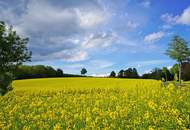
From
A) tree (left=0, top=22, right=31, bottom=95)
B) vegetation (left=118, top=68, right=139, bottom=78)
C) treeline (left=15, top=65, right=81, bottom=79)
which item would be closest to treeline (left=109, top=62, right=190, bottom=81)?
vegetation (left=118, top=68, right=139, bottom=78)

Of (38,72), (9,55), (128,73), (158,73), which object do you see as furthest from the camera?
(128,73)

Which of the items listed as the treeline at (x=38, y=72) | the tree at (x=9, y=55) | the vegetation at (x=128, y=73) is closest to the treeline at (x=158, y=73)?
the vegetation at (x=128, y=73)

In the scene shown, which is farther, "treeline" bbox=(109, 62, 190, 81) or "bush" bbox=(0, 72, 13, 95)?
"treeline" bbox=(109, 62, 190, 81)

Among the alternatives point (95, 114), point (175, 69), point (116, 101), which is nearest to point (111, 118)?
point (95, 114)

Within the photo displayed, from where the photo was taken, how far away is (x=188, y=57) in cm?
9081

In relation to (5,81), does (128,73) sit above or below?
above

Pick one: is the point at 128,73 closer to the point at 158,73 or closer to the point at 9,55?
the point at 158,73

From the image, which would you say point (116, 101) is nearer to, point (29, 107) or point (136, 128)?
point (29, 107)

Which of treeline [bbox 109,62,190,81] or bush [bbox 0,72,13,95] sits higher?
treeline [bbox 109,62,190,81]

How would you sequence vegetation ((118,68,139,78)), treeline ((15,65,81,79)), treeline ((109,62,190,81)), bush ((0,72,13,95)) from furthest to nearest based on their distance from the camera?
vegetation ((118,68,139,78))
treeline ((109,62,190,81))
treeline ((15,65,81,79))
bush ((0,72,13,95))

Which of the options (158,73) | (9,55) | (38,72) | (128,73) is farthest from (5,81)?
(128,73)

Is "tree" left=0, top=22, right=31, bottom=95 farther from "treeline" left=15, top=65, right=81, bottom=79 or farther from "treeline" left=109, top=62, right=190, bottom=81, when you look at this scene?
"treeline" left=109, top=62, right=190, bottom=81

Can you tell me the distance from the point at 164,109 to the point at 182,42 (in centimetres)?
7999

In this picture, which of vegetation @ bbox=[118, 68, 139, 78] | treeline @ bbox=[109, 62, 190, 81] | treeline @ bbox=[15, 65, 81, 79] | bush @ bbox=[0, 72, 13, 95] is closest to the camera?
bush @ bbox=[0, 72, 13, 95]
